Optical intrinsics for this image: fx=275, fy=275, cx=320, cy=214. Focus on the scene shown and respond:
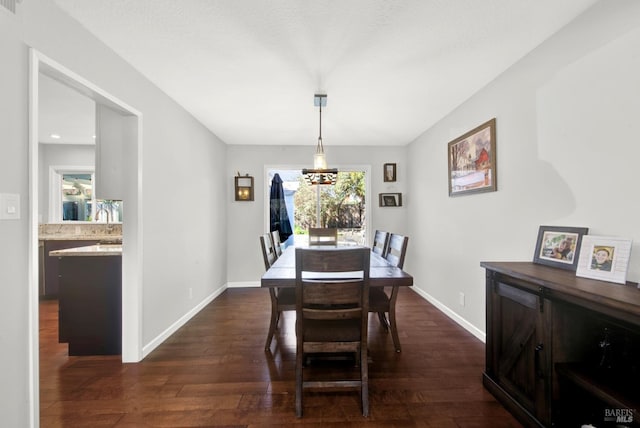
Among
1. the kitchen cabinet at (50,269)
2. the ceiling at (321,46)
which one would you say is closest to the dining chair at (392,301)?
Result: the ceiling at (321,46)

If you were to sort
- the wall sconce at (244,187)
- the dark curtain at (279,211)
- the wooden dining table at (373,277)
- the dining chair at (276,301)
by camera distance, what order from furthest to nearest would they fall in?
the dark curtain at (279,211) → the wall sconce at (244,187) → the dining chair at (276,301) → the wooden dining table at (373,277)

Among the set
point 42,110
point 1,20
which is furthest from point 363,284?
Answer: point 42,110

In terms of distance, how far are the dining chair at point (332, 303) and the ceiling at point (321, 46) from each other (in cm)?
143

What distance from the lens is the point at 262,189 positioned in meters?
4.62

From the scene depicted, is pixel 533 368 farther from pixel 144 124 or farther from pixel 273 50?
pixel 144 124

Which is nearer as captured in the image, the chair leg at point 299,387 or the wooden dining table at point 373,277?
the chair leg at point 299,387

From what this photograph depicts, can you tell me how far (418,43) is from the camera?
76.4 inches

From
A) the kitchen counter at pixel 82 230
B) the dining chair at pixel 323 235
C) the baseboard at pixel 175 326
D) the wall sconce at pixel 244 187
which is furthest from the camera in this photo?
the wall sconce at pixel 244 187

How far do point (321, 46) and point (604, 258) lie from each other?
6.90 feet

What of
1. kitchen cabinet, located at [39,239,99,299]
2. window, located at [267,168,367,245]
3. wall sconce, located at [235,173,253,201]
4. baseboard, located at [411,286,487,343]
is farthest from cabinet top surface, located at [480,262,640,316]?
kitchen cabinet, located at [39,239,99,299]

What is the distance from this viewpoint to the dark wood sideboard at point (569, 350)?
1.19m

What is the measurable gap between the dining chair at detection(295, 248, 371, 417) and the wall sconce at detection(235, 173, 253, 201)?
10.4 feet

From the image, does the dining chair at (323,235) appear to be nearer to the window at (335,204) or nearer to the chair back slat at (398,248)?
the chair back slat at (398,248)

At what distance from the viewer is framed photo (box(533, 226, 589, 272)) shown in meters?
1.62
